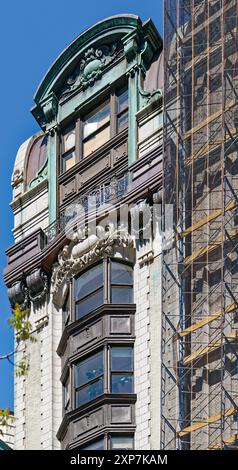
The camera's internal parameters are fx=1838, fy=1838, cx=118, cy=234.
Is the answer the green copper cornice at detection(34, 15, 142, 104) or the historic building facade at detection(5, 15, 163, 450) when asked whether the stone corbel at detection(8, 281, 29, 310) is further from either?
the green copper cornice at detection(34, 15, 142, 104)

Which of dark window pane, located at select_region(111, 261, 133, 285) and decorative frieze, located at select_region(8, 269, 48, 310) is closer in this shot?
dark window pane, located at select_region(111, 261, 133, 285)

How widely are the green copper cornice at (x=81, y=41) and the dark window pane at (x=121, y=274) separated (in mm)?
7316

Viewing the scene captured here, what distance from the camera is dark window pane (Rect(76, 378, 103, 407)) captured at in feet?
158

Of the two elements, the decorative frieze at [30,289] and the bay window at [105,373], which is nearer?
the bay window at [105,373]

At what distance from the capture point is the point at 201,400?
44125 millimetres

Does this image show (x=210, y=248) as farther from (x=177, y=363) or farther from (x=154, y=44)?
(x=154, y=44)

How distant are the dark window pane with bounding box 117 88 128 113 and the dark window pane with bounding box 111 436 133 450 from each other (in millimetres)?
10337

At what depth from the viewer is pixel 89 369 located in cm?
4875

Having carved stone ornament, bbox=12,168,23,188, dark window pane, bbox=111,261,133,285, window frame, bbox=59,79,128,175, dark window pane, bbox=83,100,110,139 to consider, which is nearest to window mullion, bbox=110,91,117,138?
window frame, bbox=59,79,128,175

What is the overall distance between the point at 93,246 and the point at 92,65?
21.0ft

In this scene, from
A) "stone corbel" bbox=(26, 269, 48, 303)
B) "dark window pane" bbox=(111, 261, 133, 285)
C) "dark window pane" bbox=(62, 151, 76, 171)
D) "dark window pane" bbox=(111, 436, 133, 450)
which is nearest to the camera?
"dark window pane" bbox=(111, 436, 133, 450)

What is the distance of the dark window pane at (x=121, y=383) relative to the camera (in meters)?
47.6

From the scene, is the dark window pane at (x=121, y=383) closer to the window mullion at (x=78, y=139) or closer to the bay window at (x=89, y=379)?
the bay window at (x=89, y=379)

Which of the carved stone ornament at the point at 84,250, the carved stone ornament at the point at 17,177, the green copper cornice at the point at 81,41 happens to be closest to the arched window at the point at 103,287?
the carved stone ornament at the point at 84,250
